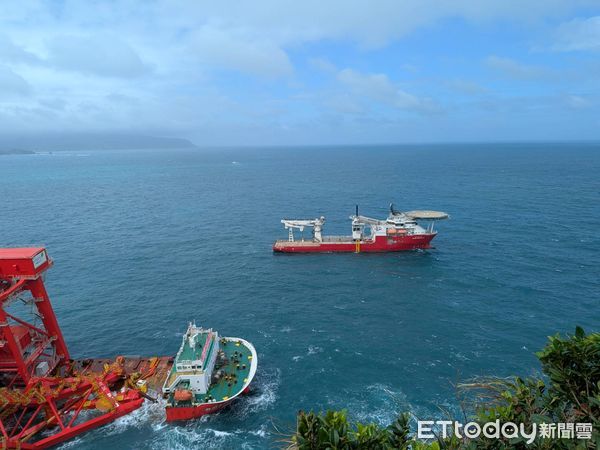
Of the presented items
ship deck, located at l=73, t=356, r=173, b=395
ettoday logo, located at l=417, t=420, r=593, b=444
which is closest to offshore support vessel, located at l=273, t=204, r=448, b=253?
ship deck, located at l=73, t=356, r=173, b=395

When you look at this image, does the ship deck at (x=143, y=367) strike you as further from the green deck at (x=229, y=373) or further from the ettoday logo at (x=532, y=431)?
the ettoday logo at (x=532, y=431)

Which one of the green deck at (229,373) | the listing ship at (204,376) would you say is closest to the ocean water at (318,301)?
the listing ship at (204,376)

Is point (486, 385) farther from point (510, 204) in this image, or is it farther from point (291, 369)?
point (510, 204)

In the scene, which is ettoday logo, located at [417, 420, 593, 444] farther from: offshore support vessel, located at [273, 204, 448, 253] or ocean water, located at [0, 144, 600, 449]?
offshore support vessel, located at [273, 204, 448, 253]

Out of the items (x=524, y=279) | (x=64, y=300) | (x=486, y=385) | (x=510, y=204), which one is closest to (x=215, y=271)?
(x=64, y=300)

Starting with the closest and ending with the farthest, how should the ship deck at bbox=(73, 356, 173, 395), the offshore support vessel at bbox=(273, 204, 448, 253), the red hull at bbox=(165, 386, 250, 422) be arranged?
the red hull at bbox=(165, 386, 250, 422)
the ship deck at bbox=(73, 356, 173, 395)
the offshore support vessel at bbox=(273, 204, 448, 253)
